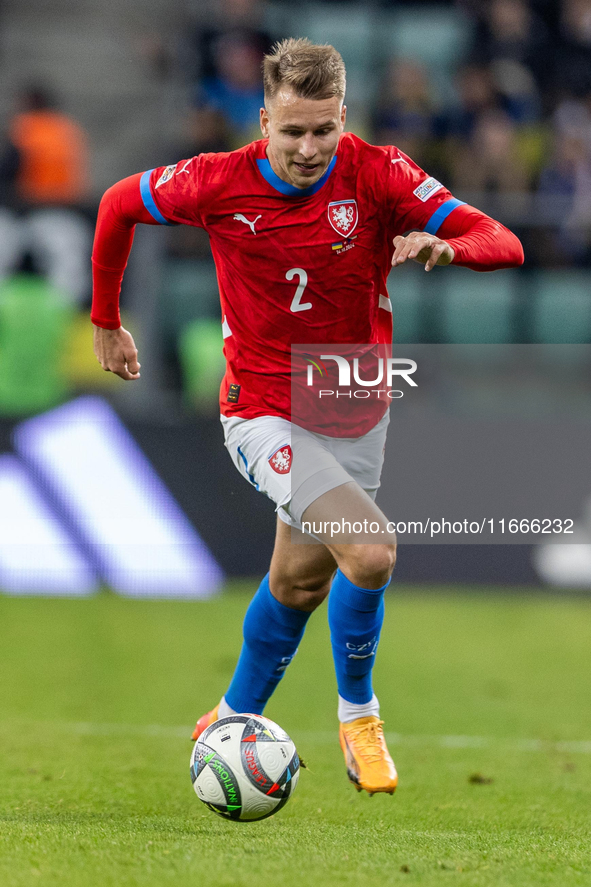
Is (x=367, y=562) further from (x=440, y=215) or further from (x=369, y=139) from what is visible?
(x=369, y=139)

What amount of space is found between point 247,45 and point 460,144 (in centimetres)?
224

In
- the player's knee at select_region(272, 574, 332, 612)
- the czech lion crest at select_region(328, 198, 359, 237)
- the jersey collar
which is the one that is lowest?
the player's knee at select_region(272, 574, 332, 612)

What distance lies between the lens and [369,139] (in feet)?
34.3

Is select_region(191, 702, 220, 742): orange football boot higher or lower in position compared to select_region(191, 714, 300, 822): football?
lower

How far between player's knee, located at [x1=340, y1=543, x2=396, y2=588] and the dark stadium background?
4.57m

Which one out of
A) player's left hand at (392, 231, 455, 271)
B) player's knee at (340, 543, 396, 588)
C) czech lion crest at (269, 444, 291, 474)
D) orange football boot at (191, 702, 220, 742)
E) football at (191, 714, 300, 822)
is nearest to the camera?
player's left hand at (392, 231, 455, 271)

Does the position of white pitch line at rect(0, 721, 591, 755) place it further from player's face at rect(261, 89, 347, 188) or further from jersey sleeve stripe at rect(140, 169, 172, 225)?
player's face at rect(261, 89, 347, 188)

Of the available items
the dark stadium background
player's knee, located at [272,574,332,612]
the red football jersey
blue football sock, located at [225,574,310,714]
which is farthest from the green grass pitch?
the red football jersey

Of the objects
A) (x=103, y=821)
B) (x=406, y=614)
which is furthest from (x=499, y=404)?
(x=103, y=821)

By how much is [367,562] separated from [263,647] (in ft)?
2.42

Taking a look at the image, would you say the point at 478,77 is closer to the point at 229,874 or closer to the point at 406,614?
the point at 406,614

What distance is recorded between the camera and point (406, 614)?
7.99 metres

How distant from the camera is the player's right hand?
4332mm

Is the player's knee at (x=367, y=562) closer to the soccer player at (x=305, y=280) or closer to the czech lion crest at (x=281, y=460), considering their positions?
the soccer player at (x=305, y=280)
